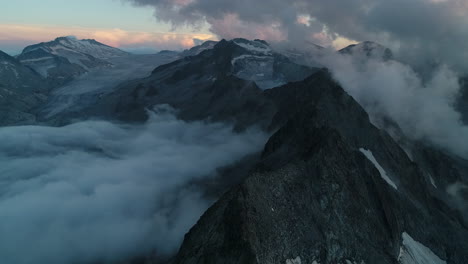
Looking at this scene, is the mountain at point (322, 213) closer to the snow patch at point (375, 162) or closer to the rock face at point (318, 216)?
the rock face at point (318, 216)

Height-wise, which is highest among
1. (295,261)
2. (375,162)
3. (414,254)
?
(295,261)

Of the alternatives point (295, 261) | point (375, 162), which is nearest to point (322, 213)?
point (295, 261)

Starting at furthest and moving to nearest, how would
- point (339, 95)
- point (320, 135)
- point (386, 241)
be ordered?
point (339, 95)
point (320, 135)
point (386, 241)

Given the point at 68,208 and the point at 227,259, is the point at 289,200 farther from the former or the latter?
the point at 68,208

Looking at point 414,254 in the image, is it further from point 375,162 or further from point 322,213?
point 375,162

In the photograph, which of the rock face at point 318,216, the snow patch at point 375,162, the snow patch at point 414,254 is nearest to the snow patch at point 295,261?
the rock face at point 318,216

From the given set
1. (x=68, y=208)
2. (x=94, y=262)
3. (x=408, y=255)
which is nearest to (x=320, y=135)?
(x=408, y=255)
